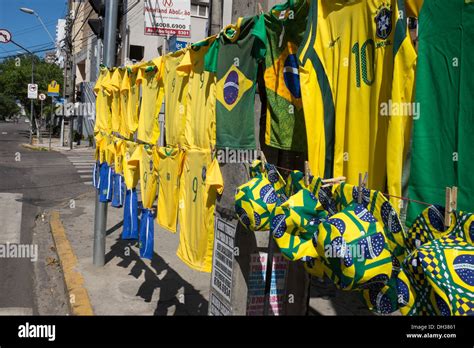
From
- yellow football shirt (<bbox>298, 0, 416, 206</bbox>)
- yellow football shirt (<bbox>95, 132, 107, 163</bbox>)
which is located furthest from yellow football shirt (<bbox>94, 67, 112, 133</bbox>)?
yellow football shirt (<bbox>298, 0, 416, 206</bbox>)

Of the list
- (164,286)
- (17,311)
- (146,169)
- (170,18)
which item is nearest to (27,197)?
(170,18)

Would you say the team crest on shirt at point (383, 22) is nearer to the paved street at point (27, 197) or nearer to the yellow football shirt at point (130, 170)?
the yellow football shirt at point (130, 170)

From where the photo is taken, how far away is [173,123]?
170 inches

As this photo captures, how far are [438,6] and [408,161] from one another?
2.18ft

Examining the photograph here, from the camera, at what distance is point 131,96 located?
5.60 metres

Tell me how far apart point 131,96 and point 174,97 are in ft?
4.92

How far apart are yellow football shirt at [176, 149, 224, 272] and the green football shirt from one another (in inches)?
11.1

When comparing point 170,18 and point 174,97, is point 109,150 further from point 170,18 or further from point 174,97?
point 170,18

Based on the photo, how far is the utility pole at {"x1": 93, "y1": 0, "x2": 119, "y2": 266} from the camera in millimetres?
6289

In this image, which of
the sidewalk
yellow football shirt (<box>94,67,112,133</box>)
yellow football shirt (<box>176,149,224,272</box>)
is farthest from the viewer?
yellow football shirt (<box>94,67,112,133</box>)

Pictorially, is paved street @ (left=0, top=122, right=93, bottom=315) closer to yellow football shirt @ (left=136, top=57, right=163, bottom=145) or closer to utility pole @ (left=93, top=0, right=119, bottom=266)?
utility pole @ (left=93, top=0, right=119, bottom=266)

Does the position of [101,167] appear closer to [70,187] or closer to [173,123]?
[173,123]
